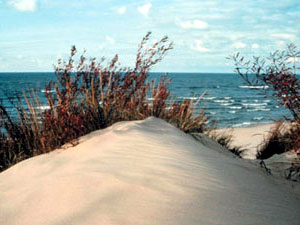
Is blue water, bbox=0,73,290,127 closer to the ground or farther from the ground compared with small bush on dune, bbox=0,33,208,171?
closer to the ground

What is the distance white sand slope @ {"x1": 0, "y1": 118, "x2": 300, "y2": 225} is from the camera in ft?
7.25

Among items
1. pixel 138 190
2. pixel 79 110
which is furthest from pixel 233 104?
pixel 138 190

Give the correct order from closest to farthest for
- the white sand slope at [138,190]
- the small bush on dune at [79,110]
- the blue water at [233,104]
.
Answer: the white sand slope at [138,190] → the small bush on dune at [79,110] → the blue water at [233,104]

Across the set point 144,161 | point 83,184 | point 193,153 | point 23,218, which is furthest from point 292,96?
point 23,218

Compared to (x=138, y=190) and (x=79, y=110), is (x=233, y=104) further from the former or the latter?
(x=138, y=190)

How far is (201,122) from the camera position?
7629 millimetres

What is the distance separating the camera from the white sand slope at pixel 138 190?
7.25ft

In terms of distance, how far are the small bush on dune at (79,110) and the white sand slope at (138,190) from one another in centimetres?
93

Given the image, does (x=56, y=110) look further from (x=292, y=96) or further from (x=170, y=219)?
(x=170, y=219)

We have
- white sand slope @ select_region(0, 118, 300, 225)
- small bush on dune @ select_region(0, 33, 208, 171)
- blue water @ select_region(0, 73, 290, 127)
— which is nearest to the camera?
white sand slope @ select_region(0, 118, 300, 225)

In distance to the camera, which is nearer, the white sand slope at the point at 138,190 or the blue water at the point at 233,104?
the white sand slope at the point at 138,190

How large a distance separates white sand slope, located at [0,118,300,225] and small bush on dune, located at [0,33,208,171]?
36.5 inches

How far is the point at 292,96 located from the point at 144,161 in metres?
2.00

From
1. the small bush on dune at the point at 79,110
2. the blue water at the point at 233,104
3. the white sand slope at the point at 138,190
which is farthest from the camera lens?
the blue water at the point at 233,104
